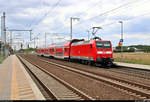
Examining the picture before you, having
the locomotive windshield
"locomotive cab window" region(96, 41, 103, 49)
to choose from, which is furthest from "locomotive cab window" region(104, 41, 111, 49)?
"locomotive cab window" region(96, 41, 103, 49)

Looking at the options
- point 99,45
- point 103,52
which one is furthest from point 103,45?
point 103,52

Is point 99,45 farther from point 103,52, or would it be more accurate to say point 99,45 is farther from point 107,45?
point 107,45

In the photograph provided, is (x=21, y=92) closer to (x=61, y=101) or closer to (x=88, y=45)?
(x=61, y=101)

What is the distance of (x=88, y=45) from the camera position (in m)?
24.1

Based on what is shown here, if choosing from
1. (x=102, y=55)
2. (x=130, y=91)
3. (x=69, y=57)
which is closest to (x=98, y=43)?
(x=102, y=55)

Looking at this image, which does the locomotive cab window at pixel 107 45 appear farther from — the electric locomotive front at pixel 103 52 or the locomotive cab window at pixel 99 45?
the locomotive cab window at pixel 99 45

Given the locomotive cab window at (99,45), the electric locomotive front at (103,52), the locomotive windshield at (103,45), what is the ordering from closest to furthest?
the electric locomotive front at (103,52) < the locomotive cab window at (99,45) < the locomotive windshield at (103,45)

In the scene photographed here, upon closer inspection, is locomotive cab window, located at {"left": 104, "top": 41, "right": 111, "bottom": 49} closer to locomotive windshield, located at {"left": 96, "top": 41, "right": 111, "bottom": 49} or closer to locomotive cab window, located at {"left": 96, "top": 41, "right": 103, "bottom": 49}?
locomotive windshield, located at {"left": 96, "top": 41, "right": 111, "bottom": 49}

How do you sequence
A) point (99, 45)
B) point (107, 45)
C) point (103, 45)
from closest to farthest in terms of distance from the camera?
point (99, 45) → point (103, 45) → point (107, 45)

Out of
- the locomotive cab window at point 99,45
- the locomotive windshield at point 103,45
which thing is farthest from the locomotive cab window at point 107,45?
the locomotive cab window at point 99,45

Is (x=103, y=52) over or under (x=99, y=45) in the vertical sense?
under

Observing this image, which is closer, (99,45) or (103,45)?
(99,45)

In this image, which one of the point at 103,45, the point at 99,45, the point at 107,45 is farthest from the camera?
the point at 107,45

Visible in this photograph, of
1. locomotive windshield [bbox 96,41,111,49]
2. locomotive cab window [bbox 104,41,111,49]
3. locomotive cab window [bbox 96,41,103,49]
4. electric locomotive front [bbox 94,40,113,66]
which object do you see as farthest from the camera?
locomotive cab window [bbox 104,41,111,49]
